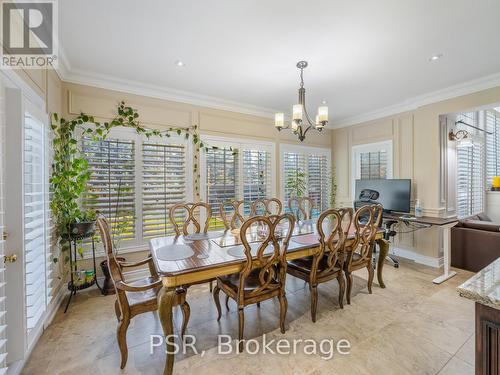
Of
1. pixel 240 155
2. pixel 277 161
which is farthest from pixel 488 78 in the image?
pixel 240 155

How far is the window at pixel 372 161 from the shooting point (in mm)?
4457

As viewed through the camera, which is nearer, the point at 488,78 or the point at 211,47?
the point at 211,47

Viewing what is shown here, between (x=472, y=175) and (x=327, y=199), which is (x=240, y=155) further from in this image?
(x=472, y=175)

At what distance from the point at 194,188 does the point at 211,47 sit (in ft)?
6.70

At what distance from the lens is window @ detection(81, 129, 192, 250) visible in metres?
3.05

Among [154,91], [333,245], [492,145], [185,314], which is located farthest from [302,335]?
[492,145]

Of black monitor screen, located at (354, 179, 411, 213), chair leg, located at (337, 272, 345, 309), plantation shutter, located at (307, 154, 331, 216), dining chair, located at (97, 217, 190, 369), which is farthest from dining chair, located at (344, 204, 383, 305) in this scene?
plantation shutter, located at (307, 154, 331, 216)

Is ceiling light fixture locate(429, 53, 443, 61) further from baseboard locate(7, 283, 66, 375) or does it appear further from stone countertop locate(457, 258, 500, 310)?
baseboard locate(7, 283, 66, 375)

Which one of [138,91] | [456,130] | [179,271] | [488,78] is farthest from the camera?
[456,130]

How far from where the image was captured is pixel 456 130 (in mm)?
4039

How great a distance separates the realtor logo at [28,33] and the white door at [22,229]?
0.29m

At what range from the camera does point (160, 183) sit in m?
3.45

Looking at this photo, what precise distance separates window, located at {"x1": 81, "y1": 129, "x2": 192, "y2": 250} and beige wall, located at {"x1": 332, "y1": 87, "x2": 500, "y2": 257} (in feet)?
12.3

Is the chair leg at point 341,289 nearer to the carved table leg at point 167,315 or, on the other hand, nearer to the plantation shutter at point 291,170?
the carved table leg at point 167,315
